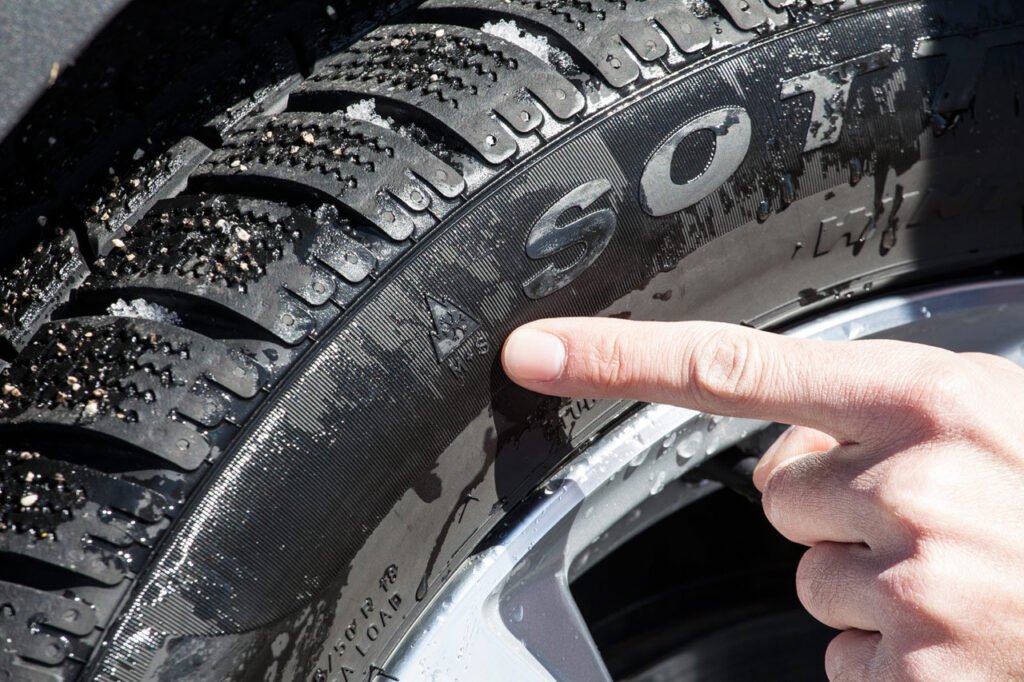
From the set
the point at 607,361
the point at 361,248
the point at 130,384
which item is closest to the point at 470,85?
the point at 361,248

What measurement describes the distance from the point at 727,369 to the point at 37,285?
0.68 m

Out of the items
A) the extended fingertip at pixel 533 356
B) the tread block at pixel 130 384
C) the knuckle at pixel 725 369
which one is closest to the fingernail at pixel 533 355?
the extended fingertip at pixel 533 356

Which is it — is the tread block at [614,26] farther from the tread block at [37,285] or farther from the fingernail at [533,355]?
the tread block at [37,285]

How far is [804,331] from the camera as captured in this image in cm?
107

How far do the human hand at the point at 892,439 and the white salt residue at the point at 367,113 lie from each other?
24 centimetres

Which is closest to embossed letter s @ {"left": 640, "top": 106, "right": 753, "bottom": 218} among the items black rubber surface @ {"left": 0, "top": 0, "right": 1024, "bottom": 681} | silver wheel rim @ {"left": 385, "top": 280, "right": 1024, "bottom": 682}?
black rubber surface @ {"left": 0, "top": 0, "right": 1024, "bottom": 681}

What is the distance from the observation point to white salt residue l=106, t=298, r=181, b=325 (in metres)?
0.82

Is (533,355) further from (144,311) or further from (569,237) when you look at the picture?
(144,311)

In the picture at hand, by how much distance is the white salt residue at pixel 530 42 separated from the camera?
0.88m

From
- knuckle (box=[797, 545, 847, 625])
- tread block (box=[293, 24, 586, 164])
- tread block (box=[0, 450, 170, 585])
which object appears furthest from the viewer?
knuckle (box=[797, 545, 847, 625])

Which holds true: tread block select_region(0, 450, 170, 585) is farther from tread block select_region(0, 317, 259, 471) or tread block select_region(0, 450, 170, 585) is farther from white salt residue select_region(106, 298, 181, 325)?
white salt residue select_region(106, 298, 181, 325)

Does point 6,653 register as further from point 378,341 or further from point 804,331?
point 804,331

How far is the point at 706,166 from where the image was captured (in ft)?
3.00

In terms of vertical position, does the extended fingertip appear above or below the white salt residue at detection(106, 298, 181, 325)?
below
